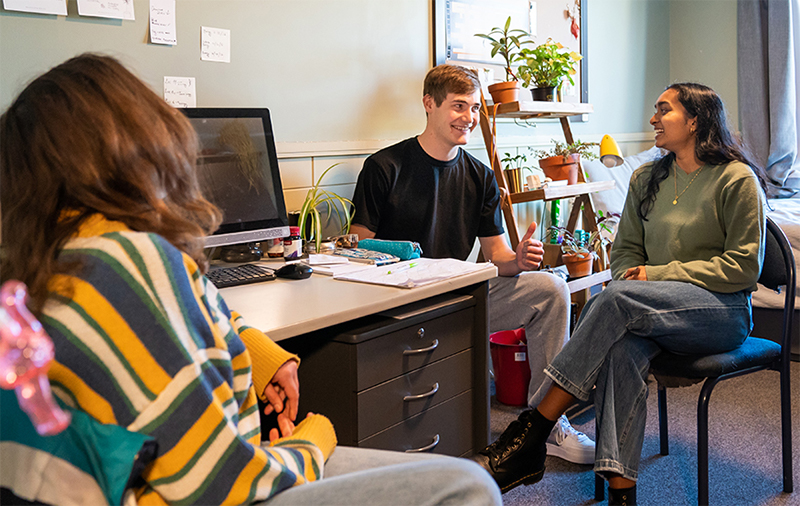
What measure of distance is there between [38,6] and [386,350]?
1200 millimetres

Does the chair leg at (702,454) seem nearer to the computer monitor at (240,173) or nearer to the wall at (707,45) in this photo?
the computer monitor at (240,173)

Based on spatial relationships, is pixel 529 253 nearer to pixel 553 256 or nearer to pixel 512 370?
pixel 512 370

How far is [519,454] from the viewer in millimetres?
1826

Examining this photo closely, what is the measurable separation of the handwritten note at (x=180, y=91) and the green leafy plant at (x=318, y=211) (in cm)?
46

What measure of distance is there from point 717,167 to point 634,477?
0.96 m

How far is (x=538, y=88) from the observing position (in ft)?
9.70

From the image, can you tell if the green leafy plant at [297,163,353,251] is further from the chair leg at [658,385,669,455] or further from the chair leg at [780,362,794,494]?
the chair leg at [780,362,794,494]

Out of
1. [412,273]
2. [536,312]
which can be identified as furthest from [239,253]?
[536,312]

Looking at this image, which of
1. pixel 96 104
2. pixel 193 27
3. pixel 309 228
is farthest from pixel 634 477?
pixel 193 27

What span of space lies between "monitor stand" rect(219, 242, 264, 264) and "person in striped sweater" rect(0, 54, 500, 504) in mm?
1005

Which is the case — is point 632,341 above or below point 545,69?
below

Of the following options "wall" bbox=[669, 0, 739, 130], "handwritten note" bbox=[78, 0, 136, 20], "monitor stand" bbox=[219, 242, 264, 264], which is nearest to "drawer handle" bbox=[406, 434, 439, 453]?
"monitor stand" bbox=[219, 242, 264, 264]

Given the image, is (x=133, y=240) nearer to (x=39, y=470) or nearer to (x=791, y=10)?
(x=39, y=470)

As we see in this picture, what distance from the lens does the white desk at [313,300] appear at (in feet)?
4.23
